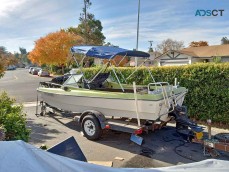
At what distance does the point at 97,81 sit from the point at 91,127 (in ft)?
6.21

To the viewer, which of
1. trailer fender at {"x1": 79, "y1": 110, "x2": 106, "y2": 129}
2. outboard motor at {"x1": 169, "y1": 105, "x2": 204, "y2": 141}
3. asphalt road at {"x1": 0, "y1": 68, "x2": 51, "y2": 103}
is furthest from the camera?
A: asphalt road at {"x1": 0, "y1": 68, "x2": 51, "y2": 103}

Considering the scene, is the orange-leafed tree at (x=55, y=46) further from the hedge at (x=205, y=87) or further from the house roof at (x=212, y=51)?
the hedge at (x=205, y=87)

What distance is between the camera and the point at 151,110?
19.1 ft

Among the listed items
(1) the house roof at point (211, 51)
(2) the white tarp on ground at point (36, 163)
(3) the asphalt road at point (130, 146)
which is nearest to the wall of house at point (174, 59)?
(1) the house roof at point (211, 51)

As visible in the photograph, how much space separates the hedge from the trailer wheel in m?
3.70

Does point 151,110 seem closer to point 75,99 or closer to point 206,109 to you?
point 75,99

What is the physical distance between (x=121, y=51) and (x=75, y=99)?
2012 mm

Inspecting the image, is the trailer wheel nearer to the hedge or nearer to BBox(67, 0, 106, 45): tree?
the hedge

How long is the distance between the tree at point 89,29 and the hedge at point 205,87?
30.0 meters

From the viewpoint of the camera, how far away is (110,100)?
647 cm

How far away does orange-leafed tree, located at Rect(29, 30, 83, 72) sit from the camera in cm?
3195

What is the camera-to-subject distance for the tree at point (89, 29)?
38.4 m

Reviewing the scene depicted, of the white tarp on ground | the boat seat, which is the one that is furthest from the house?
the white tarp on ground

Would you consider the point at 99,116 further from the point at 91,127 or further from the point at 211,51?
the point at 211,51
